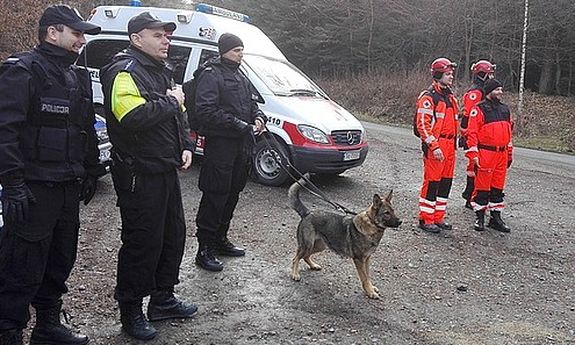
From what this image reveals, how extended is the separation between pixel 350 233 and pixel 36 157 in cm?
273

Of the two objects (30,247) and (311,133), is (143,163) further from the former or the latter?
(311,133)

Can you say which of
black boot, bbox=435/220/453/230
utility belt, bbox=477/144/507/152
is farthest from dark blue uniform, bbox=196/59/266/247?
utility belt, bbox=477/144/507/152

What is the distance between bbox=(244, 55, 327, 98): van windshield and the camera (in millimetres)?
8602

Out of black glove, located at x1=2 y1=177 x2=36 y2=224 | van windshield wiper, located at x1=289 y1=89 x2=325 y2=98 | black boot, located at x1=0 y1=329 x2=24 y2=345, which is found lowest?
black boot, located at x1=0 y1=329 x2=24 y2=345

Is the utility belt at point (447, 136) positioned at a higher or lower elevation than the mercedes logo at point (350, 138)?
higher

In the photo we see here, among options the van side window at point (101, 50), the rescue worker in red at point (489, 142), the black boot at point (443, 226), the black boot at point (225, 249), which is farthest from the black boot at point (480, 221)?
the van side window at point (101, 50)

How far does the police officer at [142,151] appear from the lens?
3521mm

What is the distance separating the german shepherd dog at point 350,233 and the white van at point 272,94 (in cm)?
245

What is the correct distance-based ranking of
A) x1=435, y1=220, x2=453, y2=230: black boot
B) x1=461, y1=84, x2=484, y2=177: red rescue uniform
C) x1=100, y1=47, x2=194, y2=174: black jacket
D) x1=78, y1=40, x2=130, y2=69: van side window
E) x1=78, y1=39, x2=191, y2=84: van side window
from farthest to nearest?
1. x1=78, y1=40, x2=130, y2=69: van side window
2. x1=78, y1=39, x2=191, y2=84: van side window
3. x1=461, y1=84, x2=484, y2=177: red rescue uniform
4. x1=435, y1=220, x2=453, y2=230: black boot
5. x1=100, y1=47, x2=194, y2=174: black jacket

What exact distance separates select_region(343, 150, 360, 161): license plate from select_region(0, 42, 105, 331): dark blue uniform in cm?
533

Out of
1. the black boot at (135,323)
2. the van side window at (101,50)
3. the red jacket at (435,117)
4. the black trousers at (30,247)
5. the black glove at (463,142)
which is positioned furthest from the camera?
the van side window at (101,50)

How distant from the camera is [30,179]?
321 centimetres

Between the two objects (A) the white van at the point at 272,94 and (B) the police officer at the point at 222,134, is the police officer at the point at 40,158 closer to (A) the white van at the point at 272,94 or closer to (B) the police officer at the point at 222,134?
(B) the police officer at the point at 222,134

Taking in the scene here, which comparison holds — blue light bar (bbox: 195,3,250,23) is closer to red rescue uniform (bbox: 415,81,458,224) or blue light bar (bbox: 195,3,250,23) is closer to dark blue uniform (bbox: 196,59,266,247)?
red rescue uniform (bbox: 415,81,458,224)
